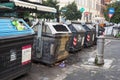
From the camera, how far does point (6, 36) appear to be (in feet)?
20.1

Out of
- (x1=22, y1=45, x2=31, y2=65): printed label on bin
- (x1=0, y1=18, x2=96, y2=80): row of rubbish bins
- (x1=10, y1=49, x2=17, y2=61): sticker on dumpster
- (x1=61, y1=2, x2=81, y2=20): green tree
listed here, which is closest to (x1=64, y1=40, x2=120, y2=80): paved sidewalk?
(x1=0, y1=18, x2=96, y2=80): row of rubbish bins

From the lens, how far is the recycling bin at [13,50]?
608 cm

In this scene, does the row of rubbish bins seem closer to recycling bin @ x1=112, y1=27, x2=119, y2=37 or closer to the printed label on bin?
the printed label on bin

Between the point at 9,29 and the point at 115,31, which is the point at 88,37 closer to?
the point at 9,29

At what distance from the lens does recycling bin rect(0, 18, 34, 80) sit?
6.08 metres

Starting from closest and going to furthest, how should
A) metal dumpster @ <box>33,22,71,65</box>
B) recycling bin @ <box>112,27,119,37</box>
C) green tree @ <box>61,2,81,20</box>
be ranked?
metal dumpster @ <box>33,22,71,65</box> < recycling bin @ <box>112,27,119,37</box> < green tree @ <box>61,2,81,20</box>

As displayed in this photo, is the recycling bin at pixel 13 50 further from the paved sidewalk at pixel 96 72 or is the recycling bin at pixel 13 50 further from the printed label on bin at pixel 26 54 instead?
the paved sidewalk at pixel 96 72

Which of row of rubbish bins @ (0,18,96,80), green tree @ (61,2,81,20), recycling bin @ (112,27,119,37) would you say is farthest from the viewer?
green tree @ (61,2,81,20)

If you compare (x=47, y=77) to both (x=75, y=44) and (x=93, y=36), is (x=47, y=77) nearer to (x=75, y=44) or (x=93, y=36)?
(x=75, y=44)

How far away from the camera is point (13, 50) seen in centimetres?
641

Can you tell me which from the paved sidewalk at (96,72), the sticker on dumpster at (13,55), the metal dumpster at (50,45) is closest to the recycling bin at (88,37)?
the paved sidewalk at (96,72)

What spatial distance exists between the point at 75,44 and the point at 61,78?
497 cm

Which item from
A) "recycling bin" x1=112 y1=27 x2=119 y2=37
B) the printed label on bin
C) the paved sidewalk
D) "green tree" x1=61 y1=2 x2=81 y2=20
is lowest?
the paved sidewalk

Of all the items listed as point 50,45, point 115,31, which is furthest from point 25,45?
point 115,31
